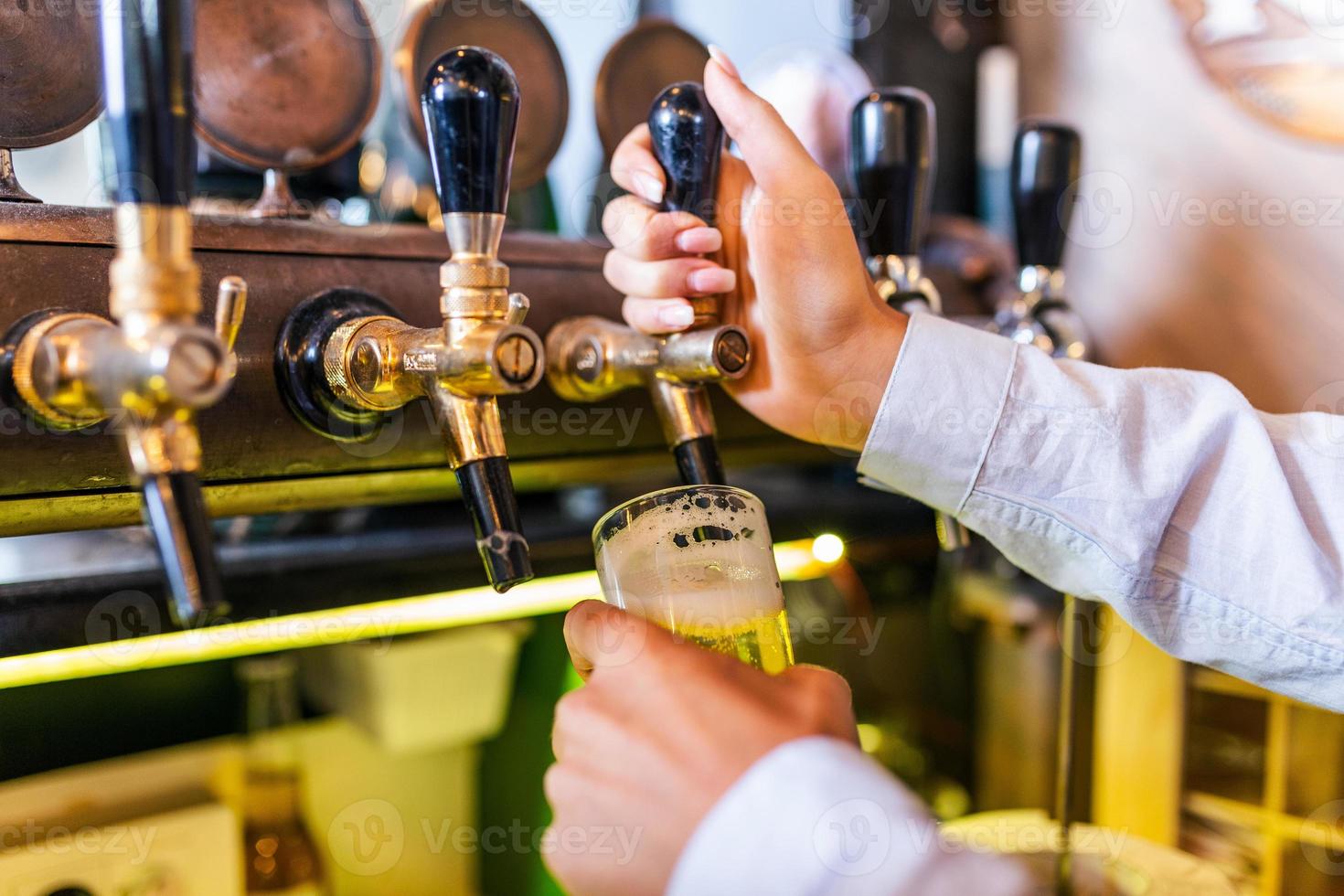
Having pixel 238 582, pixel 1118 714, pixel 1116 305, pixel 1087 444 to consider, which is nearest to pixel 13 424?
pixel 238 582

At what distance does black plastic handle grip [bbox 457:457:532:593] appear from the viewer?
1.88 feet

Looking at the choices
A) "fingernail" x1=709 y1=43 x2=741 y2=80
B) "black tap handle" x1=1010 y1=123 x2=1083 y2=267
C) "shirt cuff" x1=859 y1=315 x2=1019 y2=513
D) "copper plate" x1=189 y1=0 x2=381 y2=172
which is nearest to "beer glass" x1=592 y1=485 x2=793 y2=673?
"shirt cuff" x1=859 y1=315 x2=1019 y2=513

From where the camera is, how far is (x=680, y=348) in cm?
70

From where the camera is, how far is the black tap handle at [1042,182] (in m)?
0.99

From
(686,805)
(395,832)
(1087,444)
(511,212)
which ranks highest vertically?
(511,212)

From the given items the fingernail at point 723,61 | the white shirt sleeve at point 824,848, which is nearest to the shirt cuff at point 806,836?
the white shirt sleeve at point 824,848

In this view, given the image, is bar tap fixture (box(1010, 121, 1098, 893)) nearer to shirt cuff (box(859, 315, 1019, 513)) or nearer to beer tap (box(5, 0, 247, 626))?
shirt cuff (box(859, 315, 1019, 513))

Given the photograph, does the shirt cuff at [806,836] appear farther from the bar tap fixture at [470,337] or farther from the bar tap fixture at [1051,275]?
the bar tap fixture at [1051,275]

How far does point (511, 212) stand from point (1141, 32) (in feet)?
3.07

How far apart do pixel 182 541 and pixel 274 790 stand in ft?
2.27

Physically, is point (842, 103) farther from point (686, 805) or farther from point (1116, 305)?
point (686, 805)

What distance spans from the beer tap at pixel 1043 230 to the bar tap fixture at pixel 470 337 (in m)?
0.61

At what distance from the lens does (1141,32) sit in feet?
4.59

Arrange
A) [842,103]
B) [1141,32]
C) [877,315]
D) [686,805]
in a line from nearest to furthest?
[686,805], [877,315], [842,103], [1141,32]
